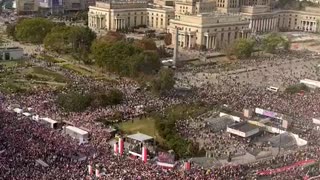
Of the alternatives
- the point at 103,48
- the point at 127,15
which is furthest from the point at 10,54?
the point at 127,15

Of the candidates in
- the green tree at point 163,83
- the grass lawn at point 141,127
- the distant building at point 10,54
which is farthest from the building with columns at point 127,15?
the grass lawn at point 141,127

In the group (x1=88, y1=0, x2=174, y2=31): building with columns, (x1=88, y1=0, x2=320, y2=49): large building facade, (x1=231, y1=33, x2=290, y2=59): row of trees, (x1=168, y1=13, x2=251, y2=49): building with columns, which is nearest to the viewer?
(x1=231, y1=33, x2=290, y2=59): row of trees

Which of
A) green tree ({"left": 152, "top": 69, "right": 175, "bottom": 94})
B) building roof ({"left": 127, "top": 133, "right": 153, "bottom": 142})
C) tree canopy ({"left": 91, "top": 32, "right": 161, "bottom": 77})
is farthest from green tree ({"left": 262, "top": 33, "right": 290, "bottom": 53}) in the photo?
building roof ({"left": 127, "top": 133, "right": 153, "bottom": 142})

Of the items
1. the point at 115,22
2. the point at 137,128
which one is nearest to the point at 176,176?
the point at 137,128

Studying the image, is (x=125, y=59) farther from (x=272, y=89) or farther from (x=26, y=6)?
(x=26, y=6)

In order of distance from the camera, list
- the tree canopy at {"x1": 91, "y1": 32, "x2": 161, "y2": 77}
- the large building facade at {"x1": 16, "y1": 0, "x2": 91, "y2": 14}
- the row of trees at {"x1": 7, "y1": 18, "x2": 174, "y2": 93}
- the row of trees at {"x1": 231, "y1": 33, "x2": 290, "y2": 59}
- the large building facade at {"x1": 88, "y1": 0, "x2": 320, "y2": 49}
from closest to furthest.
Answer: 1. the row of trees at {"x1": 7, "y1": 18, "x2": 174, "y2": 93}
2. the tree canopy at {"x1": 91, "y1": 32, "x2": 161, "y2": 77}
3. the row of trees at {"x1": 231, "y1": 33, "x2": 290, "y2": 59}
4. the large building facade at {"x1": 88, "y1": 0, "x2": 320, "y2": 49}
5. the large building facade at {"x1": 16, "y1": 0, "x2": 91, "y2": 14}

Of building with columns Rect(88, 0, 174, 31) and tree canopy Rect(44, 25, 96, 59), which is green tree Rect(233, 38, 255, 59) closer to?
tree canopy Rect(44, 25, 96, 59)

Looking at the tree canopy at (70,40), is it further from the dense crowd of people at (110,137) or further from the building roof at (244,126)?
the building roof at (244,126)

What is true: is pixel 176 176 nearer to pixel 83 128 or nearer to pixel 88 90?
pixel 83 128
